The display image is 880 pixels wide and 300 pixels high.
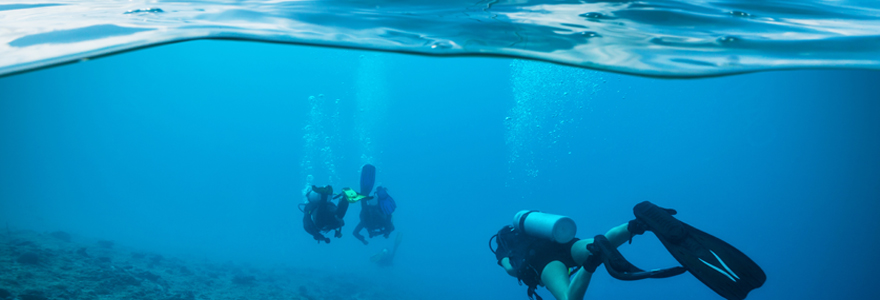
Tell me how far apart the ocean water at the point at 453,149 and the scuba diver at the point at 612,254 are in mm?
2010

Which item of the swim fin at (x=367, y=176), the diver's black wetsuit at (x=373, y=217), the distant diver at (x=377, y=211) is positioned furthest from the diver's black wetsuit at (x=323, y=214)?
the diver's black wetsuit at (x=373, y=217)

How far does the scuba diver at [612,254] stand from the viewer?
3.10m

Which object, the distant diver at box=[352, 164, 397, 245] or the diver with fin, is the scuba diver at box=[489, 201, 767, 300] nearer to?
the diver with fin

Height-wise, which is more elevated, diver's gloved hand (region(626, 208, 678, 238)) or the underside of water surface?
the underside of water surface

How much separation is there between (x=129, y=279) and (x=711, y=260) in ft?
46.1

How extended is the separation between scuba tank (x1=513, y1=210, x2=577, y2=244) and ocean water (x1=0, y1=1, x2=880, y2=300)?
2015 millimetres

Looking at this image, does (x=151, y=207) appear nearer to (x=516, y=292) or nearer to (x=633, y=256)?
(x=516, y=292)

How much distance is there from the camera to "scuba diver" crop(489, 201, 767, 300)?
310 cm

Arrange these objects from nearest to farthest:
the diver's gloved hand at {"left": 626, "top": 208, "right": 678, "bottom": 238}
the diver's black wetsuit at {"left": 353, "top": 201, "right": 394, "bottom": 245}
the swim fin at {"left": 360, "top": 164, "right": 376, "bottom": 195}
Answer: the diver's gloved hand at {"left": 626, "top": 208, "right": 678, "bottom": 238}, the swim fin at {"left": 360, "top": 164, "right": 376, "bottom": 195}, the diver's black wetsuit at {"left": 353, "top": 201, "right": 394, "bottom": 245}

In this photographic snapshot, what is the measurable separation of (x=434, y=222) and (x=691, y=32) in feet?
276

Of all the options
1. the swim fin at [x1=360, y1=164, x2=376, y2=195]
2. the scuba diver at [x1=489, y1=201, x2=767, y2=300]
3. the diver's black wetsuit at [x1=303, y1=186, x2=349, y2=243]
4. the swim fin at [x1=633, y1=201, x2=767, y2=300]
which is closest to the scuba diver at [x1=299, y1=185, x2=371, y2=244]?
the diver's black wetsuit at [x1=303, y1=186, x2=349, y2=243]

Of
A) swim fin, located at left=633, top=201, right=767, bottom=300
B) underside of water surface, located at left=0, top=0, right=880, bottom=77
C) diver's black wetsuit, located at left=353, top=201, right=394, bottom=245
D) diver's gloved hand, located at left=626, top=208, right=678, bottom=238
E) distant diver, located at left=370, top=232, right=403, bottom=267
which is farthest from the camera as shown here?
distant diver, located at left=370, top=232, right=403, bottom=267

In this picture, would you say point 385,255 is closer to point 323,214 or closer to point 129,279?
point 129,279

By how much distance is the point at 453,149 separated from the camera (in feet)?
314
